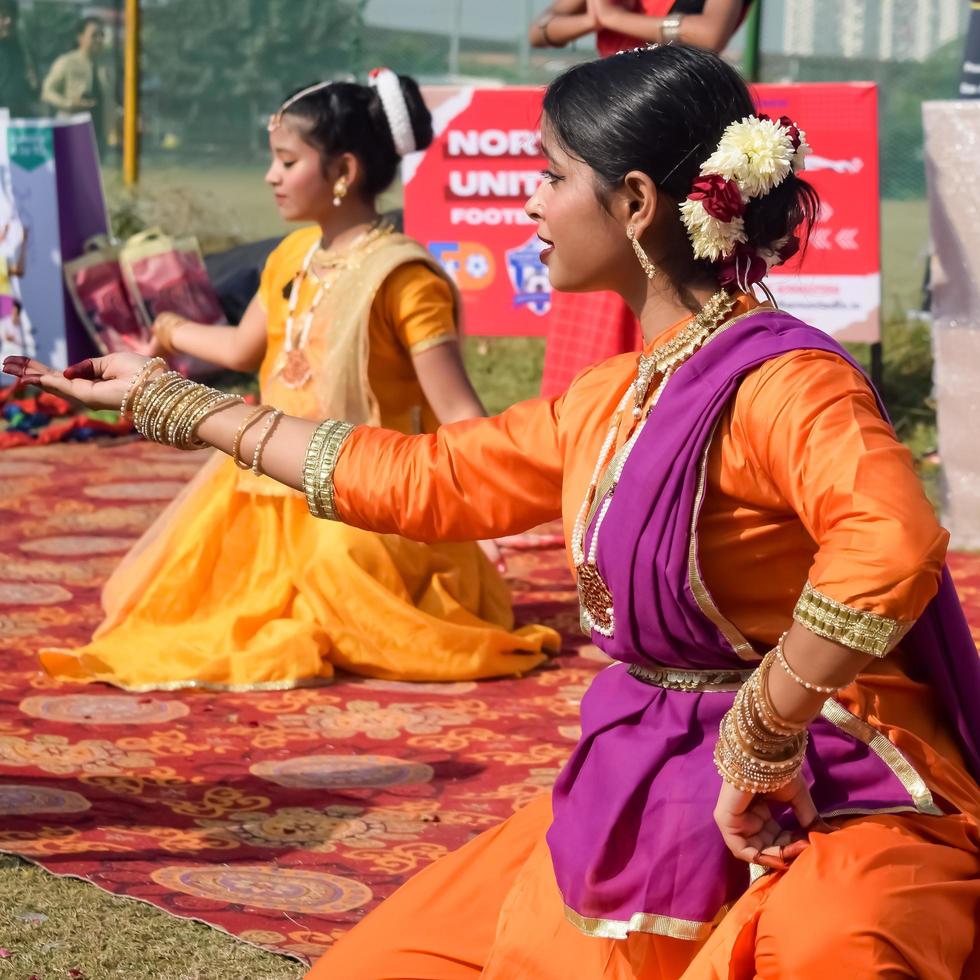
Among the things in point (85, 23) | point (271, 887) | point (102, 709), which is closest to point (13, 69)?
point (85, 23)

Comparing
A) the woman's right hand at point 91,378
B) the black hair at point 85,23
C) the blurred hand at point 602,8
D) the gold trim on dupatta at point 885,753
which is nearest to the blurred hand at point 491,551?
the blurred hand at point 602,8

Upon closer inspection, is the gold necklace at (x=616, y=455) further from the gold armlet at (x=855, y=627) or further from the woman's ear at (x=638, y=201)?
the gold armlet at (x=855, y=627)

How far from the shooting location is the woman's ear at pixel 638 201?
2.12 m

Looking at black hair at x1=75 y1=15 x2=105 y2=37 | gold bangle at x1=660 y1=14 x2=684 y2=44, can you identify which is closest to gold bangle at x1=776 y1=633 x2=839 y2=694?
gold bangle at x1=660 y1=14 x2=684 y2=44

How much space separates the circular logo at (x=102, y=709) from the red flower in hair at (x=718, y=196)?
7.27 ft

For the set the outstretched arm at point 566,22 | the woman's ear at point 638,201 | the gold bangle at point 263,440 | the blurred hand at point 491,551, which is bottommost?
the blurred hand at point 491,551

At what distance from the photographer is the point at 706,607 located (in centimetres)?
201

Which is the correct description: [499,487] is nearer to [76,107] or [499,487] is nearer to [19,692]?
[19,692]

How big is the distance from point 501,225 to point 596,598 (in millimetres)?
5262

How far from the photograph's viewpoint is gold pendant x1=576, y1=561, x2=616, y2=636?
6.95 feet

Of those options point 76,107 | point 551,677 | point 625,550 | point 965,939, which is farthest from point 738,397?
point 76,107

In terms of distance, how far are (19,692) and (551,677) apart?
125 cm

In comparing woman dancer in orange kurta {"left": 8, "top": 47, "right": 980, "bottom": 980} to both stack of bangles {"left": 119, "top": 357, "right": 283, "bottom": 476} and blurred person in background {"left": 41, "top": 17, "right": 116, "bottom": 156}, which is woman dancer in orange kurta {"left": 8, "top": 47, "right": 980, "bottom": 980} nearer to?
stack of bangles {"left": 119, "top": 357, "right": 283, "bottom": 476}

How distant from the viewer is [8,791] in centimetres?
335
